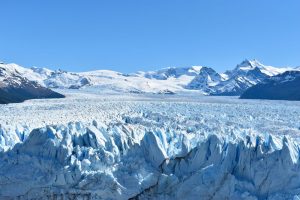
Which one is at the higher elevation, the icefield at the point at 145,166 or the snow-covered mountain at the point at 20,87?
the snow-covered mountain at the point at 20,87

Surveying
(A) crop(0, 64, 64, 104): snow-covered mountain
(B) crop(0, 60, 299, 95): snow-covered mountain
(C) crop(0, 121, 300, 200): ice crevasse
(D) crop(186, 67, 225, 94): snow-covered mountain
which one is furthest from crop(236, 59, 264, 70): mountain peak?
(C) crop(0, 121, 300, 200): ice crevasse

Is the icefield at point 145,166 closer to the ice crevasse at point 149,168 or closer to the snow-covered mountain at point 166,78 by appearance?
the ice crevasse at point 149,168

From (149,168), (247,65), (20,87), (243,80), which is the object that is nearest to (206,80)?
(243,80)

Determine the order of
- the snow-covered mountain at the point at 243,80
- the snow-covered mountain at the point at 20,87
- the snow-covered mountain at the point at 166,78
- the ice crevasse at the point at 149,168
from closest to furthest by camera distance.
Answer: the ice crevasse at the point at 149,168, the snow-covered mountain at the point at 20,87, the snow-covered mountain at the point at 166,78, the snow-covered mountain at the point at 243,80

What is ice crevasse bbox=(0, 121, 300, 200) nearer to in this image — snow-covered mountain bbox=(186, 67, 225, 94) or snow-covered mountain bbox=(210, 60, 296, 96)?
snow-covered mountain bbox=(210, 60, 296, 96)

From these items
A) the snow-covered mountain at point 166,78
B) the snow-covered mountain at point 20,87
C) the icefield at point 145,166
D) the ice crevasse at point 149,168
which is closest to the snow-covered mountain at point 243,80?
the snow-covered mountain at point 166,78

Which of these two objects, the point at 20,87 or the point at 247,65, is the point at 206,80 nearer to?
the point at 247,65
